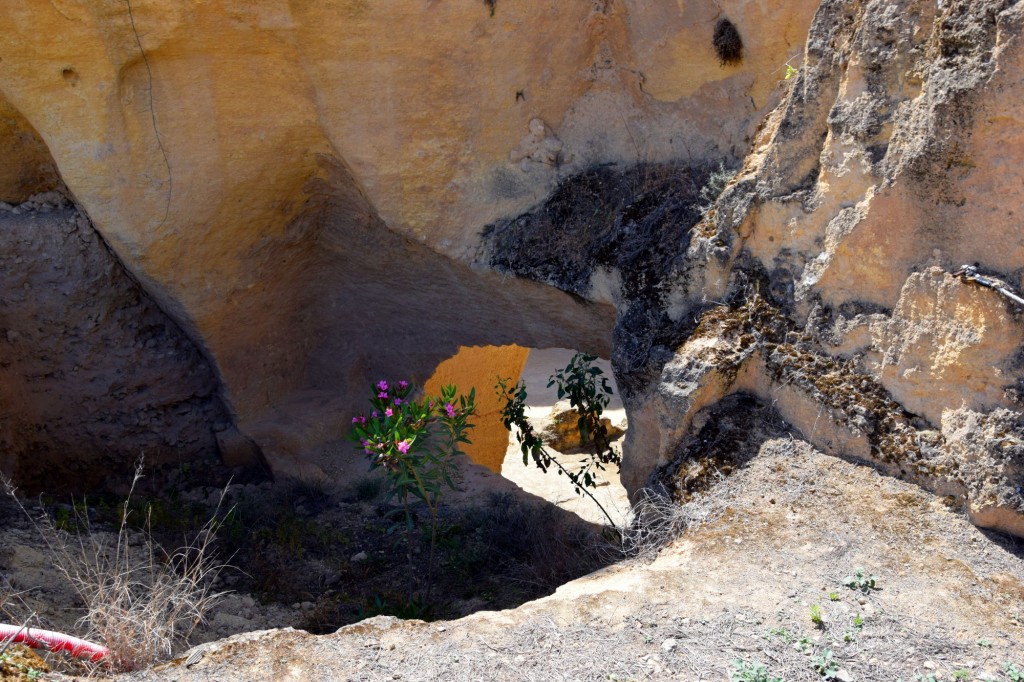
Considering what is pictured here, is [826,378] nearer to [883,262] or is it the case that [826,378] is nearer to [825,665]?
[883,262]

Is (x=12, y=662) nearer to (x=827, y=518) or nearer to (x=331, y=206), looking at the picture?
(x=827, y=518)

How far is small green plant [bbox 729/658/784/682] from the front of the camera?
2881 mm

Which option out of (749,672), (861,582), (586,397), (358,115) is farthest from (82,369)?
(861,582)

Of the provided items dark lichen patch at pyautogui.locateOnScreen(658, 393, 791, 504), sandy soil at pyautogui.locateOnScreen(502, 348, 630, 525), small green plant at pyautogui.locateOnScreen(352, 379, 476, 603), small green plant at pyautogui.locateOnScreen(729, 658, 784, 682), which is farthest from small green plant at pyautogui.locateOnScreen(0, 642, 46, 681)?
sandy soil at pyautogui.locateOnScreen(502, 348, 630, 525)

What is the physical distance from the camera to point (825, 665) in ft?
9.59

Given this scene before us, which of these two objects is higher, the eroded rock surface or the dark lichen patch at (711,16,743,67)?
the dark lichen patch at (711,16,743,67)

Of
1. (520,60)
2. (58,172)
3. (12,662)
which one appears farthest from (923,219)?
(58,172)

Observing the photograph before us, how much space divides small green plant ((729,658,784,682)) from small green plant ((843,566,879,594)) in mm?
561

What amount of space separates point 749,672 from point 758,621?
10.6 inches

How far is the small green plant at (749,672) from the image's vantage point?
288 centimetres

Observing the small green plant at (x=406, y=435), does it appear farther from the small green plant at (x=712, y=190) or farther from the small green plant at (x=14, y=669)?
the small green plant at (x=14, y=669)

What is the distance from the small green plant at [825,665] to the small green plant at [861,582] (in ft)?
1.24

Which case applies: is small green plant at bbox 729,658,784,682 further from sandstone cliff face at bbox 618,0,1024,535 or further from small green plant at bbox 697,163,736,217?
small green plant at bbox 697,163,736,217

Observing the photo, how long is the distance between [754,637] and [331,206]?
4.16 metres
